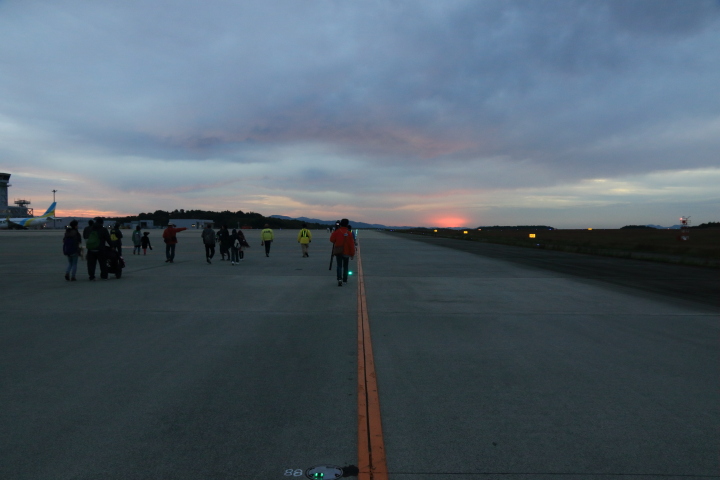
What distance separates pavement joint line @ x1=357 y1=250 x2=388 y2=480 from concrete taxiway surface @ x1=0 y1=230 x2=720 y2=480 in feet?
0.22

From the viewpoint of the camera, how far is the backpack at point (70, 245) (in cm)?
1284

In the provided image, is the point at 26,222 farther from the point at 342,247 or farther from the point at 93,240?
the point at 342,247

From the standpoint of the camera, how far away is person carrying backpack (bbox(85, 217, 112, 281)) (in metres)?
13.1

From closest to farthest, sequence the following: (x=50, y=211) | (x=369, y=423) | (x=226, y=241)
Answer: (x=369, y=423) → (x=226, y=241) → (x=50, y=211)

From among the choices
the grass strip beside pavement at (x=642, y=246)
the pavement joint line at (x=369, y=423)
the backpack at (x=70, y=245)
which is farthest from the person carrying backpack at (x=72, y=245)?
the grass strip beside pavement at (x=642, y=246)

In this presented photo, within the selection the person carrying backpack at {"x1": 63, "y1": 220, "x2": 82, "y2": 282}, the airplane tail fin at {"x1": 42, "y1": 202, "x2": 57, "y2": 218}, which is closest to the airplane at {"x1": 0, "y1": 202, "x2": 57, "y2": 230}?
the airplane tail fin at {"x1": 42, "y1": 202, "x2": 57, "y2": 218}

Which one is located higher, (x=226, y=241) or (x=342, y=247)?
(x=342, y=247)

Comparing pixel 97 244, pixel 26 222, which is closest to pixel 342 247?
pixel 97 244

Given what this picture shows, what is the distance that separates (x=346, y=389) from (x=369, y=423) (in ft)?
2.69

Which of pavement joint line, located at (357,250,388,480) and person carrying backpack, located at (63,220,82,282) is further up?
person carrying backpack, located at (63,220,82,282)

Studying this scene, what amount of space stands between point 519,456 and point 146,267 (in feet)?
55.3

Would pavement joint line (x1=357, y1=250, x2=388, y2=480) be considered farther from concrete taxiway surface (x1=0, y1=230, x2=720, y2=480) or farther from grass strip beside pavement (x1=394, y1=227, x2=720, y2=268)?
grass strip beside pavement (x1=394, y1=227, x2=720, y2=268)

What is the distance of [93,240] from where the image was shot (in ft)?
43.2

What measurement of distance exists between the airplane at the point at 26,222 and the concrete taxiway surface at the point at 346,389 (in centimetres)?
10619
